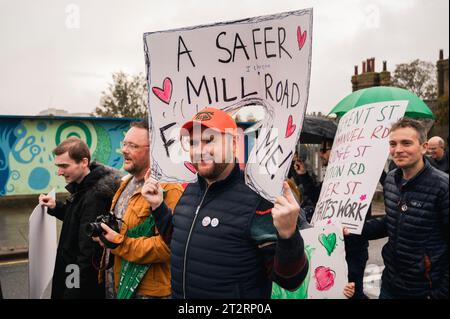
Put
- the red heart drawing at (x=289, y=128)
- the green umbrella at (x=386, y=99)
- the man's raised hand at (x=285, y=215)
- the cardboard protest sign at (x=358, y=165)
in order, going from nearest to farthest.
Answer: the man's raised hand at (x=285, y=215), the red heart drawing at (x=289, y=128), the cardboard protest sign at (x=358, y=165), the green umbrella at (x=386, y=99)

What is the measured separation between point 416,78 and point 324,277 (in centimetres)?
1705

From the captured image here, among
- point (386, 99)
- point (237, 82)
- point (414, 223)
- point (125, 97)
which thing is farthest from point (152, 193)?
point (125, 97)

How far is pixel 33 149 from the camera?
372 inches

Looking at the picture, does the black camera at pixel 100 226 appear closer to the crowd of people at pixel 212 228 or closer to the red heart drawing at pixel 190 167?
the crowd of people at pixel 212 228

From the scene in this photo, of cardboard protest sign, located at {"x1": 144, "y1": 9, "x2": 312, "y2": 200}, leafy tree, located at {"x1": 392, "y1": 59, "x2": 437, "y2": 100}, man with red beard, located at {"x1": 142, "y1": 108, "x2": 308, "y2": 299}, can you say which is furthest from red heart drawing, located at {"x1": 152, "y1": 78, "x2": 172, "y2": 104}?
leafy tree, located at {"x1": 392, "y1": 59, "x2": 437, "y2": 100}

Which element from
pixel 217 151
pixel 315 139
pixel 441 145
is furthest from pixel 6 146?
pixel 217 151

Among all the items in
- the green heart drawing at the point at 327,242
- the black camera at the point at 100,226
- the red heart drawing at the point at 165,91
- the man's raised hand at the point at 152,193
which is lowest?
the green heart drawing at the point at 327,242

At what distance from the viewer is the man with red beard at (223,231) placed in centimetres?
176

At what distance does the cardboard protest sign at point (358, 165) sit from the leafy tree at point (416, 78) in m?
15.5

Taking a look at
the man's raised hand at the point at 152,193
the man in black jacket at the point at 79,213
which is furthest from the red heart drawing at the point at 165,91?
the man in black jacket at the point at 79,213

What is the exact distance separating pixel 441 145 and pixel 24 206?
324 inches

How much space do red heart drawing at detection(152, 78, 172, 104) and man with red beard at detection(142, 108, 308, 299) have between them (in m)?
0.26

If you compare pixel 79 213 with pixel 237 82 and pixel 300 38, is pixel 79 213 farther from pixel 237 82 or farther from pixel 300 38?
pixel 300 38

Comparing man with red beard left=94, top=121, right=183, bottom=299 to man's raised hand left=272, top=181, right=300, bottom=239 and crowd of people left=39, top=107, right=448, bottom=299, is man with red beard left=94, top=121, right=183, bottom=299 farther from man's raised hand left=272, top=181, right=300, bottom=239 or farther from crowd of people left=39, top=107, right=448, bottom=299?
man's raised hand left=272, top=181, right=300, bottom=239
